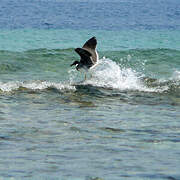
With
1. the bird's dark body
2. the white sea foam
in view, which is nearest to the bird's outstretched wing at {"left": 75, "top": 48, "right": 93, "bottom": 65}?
the bird's dark body

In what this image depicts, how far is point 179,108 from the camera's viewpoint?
36.1 feet

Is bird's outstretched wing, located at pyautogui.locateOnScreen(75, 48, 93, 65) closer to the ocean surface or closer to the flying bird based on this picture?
the flying bird

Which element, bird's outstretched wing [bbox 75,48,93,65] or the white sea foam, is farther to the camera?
the white sea foam

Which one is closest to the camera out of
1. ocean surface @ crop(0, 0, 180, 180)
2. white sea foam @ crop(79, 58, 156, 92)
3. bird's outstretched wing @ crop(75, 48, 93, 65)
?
ocean surface @ crop(0, 0, 180, 180)

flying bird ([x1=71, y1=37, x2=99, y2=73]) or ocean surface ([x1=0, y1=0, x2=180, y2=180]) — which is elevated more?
flying bird ([x1=71, y1=37, x2=99, y2=73])

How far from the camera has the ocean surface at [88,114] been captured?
671 centimetres

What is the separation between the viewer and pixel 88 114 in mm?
10141

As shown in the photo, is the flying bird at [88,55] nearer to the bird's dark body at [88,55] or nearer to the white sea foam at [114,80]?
the bird's dark body at [88,55]

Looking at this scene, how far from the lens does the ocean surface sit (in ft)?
22.0

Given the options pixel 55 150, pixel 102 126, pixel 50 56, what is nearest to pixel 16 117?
pixel 102 126

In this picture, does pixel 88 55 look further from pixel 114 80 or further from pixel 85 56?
pixel 114 80

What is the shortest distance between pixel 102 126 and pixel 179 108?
2599mm

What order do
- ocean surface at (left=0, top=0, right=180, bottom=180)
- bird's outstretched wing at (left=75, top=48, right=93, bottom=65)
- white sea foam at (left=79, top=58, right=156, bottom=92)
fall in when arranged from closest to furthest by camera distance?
ocean surface at (left=0, top=0, right=180, bottom=180), bird's outstretched wing at (left=75, top=48, right=93, bottom=65), white sea foam at (left=79, top=58, right=156, bottom=92)

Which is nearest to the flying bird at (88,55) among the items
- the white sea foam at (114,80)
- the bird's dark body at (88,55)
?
the bird's dark body at (88,55)
